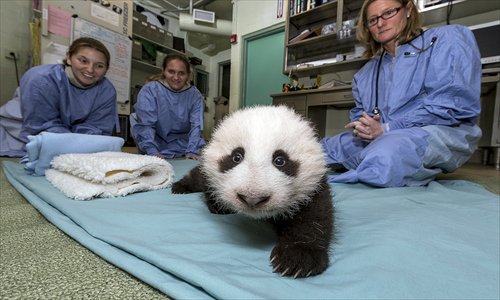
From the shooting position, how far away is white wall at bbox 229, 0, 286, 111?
410 centimetres

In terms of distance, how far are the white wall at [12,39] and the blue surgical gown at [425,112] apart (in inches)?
157

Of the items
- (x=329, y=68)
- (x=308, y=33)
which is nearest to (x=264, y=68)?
(x=308, y=33)

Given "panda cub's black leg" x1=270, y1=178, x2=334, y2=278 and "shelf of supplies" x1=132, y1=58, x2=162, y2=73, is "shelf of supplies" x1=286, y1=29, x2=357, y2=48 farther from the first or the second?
"panda cub's black leg" x1=270, y1=178, x2=334, y2=278

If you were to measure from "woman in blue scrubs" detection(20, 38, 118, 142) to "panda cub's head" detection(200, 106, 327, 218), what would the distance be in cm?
169

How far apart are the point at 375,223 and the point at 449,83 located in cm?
100

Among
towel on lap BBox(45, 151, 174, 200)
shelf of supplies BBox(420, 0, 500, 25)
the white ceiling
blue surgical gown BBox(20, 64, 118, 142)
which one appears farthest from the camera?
the white ceiling

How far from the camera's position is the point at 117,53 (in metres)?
3.84

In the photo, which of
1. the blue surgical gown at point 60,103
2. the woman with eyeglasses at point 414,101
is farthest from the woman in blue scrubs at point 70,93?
the woman with eyeglasses at point 414,101

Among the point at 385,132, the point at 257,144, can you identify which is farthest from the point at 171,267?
the point at 385,132

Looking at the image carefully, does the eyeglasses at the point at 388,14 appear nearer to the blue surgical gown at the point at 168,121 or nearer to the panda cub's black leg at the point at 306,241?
the panda cub's black leg at the point at 306,241

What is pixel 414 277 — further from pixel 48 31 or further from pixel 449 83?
pixel 48 31

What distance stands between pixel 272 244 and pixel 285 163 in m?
0.21

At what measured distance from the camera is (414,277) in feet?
1.64

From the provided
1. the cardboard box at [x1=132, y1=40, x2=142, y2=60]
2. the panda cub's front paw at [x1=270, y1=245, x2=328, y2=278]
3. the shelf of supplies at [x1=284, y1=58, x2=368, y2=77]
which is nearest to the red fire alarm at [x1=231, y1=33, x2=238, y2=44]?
the shelf of supplies at [x1=284, y1=58, x2=368, y2=77]
